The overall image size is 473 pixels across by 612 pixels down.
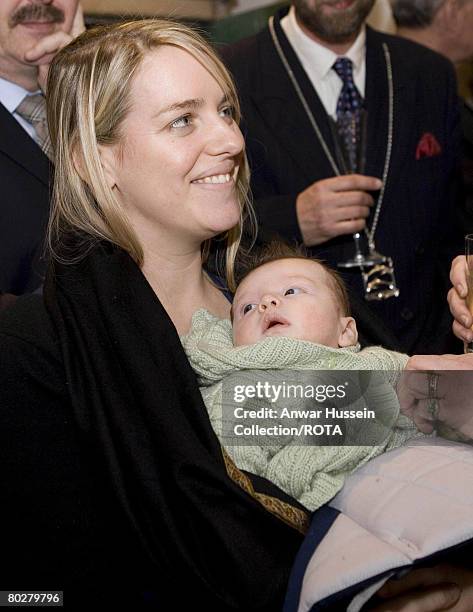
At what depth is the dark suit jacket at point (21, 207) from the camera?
243 centimetres

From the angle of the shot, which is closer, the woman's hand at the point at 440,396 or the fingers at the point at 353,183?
the woman's hand at the point at 440,396

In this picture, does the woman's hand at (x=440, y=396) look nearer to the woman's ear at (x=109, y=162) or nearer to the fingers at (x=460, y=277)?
the fingers at (x=460, y=277)

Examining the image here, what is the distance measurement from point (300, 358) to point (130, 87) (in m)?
0.66

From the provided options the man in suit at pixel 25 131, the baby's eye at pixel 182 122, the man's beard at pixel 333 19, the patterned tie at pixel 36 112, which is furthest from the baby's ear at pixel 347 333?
the man's beard at pixel 333 19

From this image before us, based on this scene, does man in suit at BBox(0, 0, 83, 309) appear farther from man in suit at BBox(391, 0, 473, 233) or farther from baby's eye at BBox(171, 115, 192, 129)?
man in suit at BBox(391, 0, 473, 233)

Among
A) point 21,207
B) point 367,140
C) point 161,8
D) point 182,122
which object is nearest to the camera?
point 182,122

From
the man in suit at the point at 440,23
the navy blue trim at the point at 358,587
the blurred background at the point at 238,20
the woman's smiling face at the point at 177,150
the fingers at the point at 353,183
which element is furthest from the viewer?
the blurred background at the point at 238,20

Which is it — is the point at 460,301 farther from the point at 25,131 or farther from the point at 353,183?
the point at 25,131

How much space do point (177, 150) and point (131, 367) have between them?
1.52 ft

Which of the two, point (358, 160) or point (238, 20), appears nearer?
point (358, 160)

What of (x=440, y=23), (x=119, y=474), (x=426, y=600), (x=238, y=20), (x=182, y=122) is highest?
(x=238, y=20)

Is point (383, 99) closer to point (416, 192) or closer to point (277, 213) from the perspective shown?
point (416, 192)

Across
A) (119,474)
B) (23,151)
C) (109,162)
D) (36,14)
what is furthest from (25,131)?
(119,474)

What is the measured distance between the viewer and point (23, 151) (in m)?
2.52
